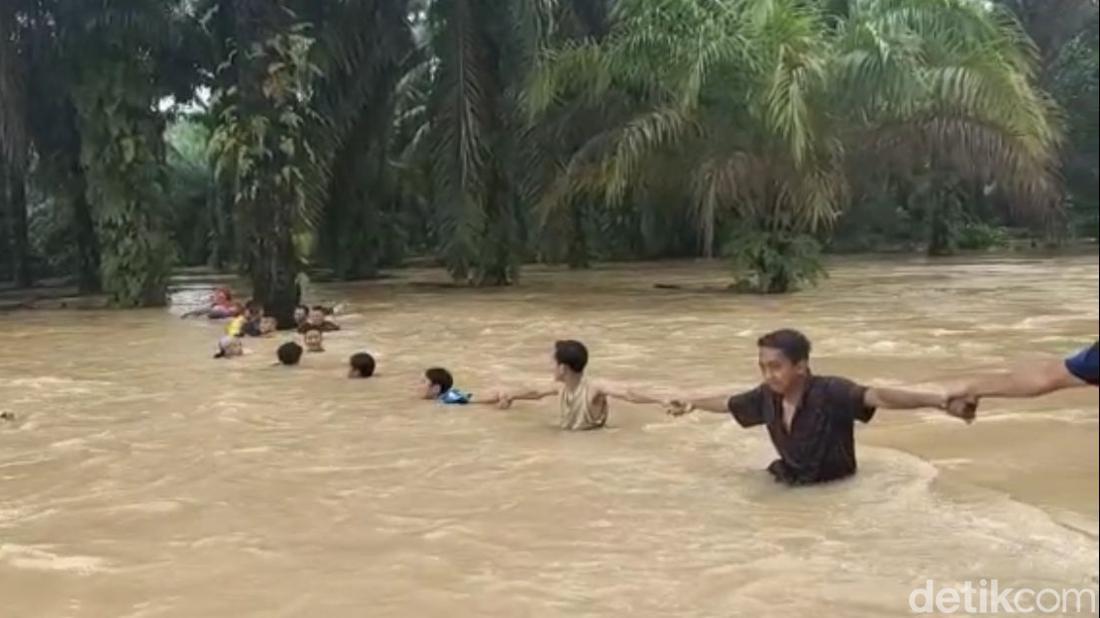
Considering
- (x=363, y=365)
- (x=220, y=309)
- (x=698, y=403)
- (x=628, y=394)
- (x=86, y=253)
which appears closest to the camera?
(x=698, y=403)

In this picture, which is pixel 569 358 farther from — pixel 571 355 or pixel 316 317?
pixel 316 317

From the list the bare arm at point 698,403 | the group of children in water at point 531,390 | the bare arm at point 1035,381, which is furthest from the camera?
the group of children in water at point 531,390

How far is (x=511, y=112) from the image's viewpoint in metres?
21.5

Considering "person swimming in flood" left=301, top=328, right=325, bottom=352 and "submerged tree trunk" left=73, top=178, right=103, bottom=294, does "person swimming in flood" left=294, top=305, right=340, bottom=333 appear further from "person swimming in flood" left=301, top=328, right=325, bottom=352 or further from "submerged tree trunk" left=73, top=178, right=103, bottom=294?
"submerged tree trunk" left=73, top=178, right=103, bottom=294

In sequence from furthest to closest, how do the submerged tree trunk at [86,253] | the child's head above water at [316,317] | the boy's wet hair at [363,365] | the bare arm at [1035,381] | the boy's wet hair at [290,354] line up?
the submerged tree trunk at [86,253]
the child's head above water at [316,317]
the boy's wet hair at [290,354]
the boy's wet hair at [363,365]
the bare arm at [1035,381]

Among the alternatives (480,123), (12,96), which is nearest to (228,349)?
(12,96)

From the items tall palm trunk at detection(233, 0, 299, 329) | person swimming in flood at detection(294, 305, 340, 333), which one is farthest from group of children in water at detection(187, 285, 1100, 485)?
tall palm trunk at detection(233, 0, 299, 329)

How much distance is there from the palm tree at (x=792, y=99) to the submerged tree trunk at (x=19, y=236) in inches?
486

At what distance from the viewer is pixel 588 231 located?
32750 millimetres

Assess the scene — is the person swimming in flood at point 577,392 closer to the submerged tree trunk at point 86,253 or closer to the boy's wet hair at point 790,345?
the boy's wet hair at point 790,345

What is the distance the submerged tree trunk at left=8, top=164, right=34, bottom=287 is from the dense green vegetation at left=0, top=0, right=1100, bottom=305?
59.0 inches

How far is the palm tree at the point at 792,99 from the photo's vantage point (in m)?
17.0

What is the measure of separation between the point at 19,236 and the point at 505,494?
2293cm

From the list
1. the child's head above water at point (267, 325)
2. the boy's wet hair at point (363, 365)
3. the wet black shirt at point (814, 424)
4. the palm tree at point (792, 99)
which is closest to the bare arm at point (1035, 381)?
the wet black shirt at point (814, 424)
